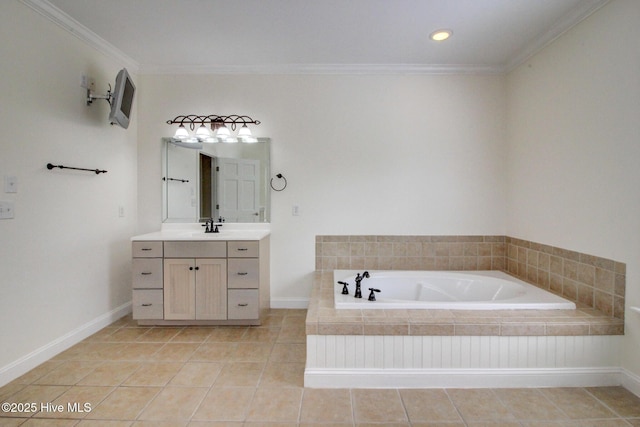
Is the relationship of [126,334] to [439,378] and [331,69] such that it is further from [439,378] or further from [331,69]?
[331,69]

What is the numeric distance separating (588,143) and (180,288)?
3.32 metres

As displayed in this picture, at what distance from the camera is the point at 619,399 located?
1886 mm

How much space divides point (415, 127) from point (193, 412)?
295cm

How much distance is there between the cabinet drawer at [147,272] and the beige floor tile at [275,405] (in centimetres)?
148

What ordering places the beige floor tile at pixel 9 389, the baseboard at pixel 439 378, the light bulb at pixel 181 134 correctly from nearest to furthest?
the beige floor tile at pixel 9 389 → the baseboard at pixel 439 378 → the light bulb at pixel 181 134

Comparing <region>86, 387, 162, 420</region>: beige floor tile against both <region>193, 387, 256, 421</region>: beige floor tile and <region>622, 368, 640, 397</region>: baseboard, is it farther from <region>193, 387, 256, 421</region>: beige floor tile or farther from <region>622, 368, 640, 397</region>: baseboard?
<region>622, 368, 640, 397</region>: baseboard

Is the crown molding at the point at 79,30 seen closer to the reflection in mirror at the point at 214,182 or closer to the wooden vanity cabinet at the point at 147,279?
the reflection in mirror at the point at 214,182

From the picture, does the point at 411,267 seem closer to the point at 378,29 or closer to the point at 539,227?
the point at 539,227

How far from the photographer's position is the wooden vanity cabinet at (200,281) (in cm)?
286

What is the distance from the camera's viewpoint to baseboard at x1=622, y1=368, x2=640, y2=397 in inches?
76.0

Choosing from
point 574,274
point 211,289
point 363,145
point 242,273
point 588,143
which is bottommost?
point 211,289

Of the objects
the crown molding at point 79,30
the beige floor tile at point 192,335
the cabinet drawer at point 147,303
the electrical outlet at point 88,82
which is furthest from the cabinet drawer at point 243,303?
the crown molding at point 79,30

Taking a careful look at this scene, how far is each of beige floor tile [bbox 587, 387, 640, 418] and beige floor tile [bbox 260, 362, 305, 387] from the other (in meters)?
1.74

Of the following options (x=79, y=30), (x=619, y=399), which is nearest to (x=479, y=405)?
(x=619, y=399)
